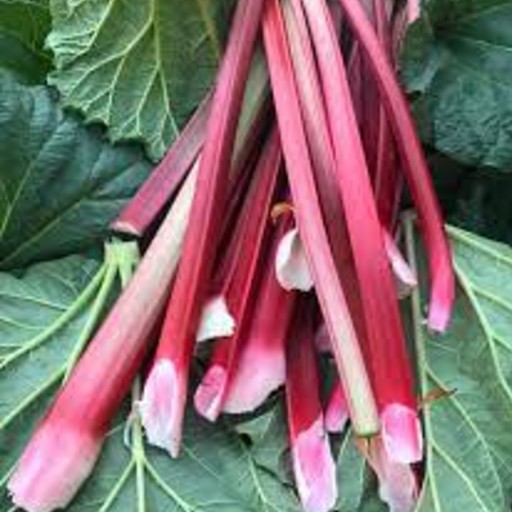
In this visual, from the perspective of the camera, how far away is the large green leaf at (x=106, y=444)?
111 centimetres

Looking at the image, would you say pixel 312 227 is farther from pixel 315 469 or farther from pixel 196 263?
pixel 315 469

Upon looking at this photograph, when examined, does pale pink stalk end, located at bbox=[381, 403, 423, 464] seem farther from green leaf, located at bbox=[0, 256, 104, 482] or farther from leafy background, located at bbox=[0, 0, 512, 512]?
green leaf, located at bbox=[0, 256, 104, 482]

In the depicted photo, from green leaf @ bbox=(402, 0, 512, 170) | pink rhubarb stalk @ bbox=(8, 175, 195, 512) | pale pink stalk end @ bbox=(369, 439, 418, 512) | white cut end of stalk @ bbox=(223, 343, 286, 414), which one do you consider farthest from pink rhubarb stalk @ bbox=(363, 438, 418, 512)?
green leaf @ bbox=(402, 0, 512, 170)

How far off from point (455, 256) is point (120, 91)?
1.17 feet

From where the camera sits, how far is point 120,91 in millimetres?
1237

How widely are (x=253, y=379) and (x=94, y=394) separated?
139 mm

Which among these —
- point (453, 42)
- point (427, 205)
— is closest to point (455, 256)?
point (427, 205)

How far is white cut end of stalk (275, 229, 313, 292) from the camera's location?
3.62 ft

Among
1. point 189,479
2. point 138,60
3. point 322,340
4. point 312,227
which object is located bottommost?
point 189,479

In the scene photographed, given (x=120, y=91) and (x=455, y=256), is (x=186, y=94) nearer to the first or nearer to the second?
(x=120, y=91)

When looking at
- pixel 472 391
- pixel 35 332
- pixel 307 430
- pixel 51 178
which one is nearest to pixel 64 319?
pixel 35 332

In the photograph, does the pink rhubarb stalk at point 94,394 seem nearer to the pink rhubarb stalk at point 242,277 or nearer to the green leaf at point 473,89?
the pink rhubarb stalk at point 242,277

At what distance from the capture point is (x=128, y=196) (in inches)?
48.9

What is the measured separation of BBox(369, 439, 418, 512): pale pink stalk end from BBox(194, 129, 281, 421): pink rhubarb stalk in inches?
5.6
